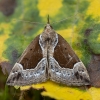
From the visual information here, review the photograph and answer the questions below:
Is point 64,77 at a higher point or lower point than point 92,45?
lower

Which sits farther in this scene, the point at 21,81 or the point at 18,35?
the point at 18,35

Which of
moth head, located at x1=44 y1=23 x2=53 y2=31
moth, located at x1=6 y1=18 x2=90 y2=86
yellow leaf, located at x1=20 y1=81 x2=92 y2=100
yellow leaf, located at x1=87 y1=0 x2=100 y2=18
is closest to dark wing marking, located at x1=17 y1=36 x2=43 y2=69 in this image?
moth, located at x1=6 y1=18 x2=90 y2=86

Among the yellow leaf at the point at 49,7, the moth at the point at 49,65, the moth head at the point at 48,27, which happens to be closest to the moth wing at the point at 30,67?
the moth at the point at 49,65

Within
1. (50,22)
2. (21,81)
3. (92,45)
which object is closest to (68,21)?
(50,22)

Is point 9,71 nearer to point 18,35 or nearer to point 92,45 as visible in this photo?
point 18,35

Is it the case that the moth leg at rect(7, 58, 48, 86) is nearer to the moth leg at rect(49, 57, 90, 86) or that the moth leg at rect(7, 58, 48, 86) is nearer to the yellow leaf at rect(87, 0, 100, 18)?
the moth leg at rect(49, 57, 90, 86)

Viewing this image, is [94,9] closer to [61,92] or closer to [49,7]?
[49,7]

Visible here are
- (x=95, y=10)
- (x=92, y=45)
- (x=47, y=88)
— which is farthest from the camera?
(x=95, y=10)
